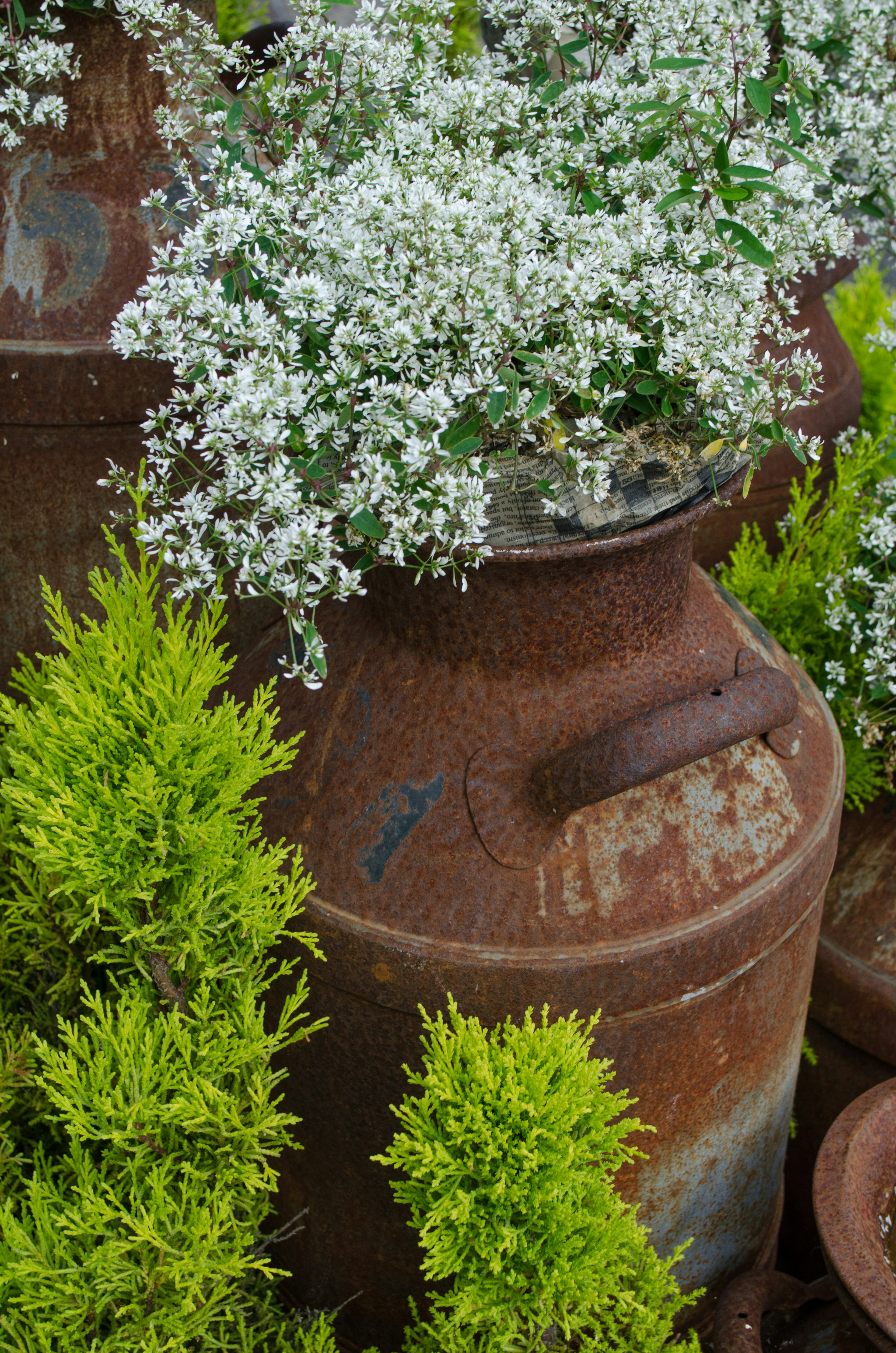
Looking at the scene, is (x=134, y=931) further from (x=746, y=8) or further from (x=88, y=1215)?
(x=746, y=8)

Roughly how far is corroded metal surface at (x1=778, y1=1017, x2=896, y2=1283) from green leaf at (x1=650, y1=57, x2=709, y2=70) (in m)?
1.59

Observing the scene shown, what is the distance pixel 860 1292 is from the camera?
1.33 m

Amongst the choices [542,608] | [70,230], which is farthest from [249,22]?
[542,608]

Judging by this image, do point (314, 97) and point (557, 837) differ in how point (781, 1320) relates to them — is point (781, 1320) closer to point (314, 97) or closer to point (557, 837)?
point (557, 837)

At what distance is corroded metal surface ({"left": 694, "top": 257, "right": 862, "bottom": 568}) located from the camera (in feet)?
7.84

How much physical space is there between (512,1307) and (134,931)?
1.92 feet

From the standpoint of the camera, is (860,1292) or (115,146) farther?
(115,146)

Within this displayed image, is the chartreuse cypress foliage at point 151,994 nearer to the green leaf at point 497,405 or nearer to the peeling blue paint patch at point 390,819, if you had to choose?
the peeling blue paint patch at point 390,819

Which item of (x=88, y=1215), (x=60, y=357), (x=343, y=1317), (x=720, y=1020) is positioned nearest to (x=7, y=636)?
(x=60, y=357)

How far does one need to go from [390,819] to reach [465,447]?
1.72ft

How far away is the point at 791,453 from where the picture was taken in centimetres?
235

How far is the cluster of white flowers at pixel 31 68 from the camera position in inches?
64.6

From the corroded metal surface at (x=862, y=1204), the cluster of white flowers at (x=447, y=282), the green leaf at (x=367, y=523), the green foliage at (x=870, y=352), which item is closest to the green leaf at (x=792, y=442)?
the cluster of white flowers at (x=447, y=282)

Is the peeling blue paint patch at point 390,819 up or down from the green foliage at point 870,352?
down
